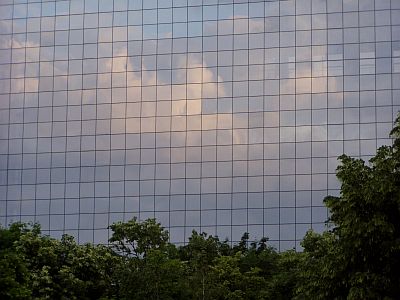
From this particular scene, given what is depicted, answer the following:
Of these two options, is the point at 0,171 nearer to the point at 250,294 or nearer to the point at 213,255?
the point at 213,255

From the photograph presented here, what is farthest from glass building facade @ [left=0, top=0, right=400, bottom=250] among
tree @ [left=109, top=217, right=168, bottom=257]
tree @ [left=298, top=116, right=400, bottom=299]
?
tree @ [left=298, top=116, right=400, bottom=299]

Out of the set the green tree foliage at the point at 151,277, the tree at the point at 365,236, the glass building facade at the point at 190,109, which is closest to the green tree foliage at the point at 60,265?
the green tree foliage at the point at 151,277

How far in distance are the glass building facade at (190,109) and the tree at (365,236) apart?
148 feet

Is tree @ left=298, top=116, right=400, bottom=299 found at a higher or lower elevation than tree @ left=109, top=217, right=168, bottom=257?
lower

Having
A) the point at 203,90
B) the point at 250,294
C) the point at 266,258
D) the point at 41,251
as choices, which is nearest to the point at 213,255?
the point at 266,258

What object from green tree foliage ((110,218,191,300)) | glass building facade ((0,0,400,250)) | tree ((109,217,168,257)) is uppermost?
glass building facade ((0,0,400,250))

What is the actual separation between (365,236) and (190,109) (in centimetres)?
5108

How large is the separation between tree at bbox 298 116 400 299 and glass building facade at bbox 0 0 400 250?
148 ft

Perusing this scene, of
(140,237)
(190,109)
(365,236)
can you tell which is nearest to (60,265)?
(140,237)

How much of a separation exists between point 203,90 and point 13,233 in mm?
33640

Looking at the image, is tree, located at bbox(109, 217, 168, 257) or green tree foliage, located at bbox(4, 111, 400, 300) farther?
tree, located at bbox(109, 217, 168, 257)

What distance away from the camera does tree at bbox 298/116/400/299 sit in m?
30.1

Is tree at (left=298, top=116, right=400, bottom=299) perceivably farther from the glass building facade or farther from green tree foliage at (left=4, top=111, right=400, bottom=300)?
the glass building facade

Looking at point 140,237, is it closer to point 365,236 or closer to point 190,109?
point 190,109
